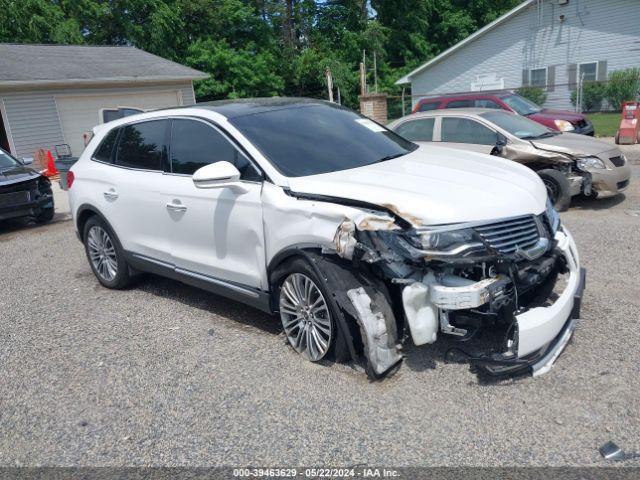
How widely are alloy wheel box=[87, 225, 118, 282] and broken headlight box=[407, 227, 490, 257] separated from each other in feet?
11.3

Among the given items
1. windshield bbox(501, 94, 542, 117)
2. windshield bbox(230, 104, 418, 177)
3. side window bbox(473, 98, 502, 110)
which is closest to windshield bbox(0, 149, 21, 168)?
windshield bbox(230, 104, 418, 177)

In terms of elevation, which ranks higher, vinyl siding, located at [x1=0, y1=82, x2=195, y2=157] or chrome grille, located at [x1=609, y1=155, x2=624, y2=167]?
vinyl siding, located at [x1=0, y1=82, x2=195, y2=157]

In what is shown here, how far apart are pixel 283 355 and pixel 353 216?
48.3 inches

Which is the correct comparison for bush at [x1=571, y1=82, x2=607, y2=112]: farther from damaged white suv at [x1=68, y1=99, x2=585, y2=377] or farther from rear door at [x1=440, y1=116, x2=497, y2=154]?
damaged white suv at [x1=68, y1=99, x2=585, y2=377]

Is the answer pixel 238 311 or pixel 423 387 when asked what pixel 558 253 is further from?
pixel 238 311

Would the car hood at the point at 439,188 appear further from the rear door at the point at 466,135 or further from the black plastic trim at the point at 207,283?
the rear door at the point at 466,135

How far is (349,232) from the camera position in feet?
11.4

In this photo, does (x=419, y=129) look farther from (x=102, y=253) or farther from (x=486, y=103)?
(x=102, y=253)

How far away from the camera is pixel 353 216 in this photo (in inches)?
137

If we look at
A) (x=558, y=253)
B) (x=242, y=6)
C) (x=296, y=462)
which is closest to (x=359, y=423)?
(x=296, y=462)

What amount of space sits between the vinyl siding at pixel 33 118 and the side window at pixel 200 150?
15.4 m

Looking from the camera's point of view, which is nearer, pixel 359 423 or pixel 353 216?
pixel 359 423

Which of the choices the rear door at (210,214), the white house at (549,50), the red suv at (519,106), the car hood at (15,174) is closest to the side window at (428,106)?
the red suv at (519,106)

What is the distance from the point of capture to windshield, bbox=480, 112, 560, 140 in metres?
8.38
